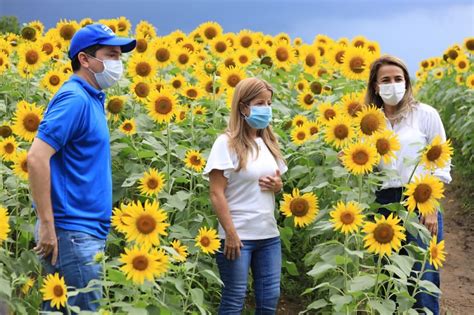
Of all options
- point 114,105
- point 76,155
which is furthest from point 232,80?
point 76,155

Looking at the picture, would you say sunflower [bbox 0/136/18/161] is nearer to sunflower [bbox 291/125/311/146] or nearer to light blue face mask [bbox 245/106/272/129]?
light blue face mask [bbox 245/106/272/129]

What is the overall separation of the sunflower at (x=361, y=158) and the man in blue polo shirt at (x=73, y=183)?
1345 mm

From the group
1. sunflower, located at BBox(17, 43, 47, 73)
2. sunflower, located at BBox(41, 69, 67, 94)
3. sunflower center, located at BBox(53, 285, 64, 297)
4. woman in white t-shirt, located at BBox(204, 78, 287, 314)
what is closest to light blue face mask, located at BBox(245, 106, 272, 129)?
woman in white t-shirt, located at BBox(204, 78, 287, 314)

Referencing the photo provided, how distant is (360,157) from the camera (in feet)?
13.8

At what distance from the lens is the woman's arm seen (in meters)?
4.07

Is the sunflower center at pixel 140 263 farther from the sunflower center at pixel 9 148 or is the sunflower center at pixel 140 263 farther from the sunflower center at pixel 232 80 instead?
the sunflower center at pixel 232 80

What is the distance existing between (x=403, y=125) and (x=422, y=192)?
683 millimetres

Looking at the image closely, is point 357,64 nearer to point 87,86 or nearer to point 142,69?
point 142,69

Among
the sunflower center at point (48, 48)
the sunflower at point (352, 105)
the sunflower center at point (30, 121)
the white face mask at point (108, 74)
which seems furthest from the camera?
the sunflower center at point (48, 48)

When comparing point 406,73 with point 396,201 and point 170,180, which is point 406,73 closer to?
point 396,201

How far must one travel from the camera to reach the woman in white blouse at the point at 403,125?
14.7ft

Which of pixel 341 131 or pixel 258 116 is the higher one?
pixel 258 116

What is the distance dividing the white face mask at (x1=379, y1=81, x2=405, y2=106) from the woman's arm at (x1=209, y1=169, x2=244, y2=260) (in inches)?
47.0

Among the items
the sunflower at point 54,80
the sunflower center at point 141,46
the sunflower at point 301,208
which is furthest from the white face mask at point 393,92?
the sunflower center at point 141,46
